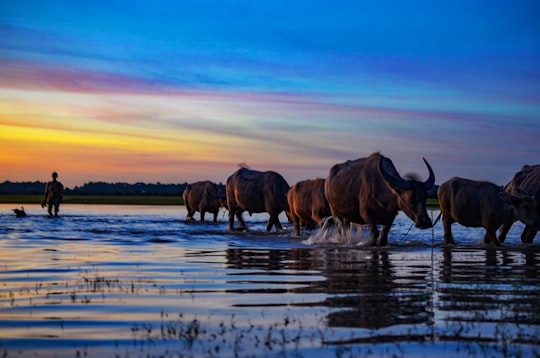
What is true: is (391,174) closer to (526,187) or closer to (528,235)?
(528,235)

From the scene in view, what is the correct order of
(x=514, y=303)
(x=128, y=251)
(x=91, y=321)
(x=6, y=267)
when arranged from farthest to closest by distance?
1. (x=128, y=251)
2. (x=6, y=267)
3. (x=514, y=303)
4. (x=91, y=321)

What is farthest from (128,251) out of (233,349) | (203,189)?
(203,189)

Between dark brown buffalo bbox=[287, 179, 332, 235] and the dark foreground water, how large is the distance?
750 cm

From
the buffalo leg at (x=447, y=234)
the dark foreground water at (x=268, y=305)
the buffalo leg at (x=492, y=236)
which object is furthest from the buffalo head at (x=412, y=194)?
the buffalo leg at (x=447, y=234)

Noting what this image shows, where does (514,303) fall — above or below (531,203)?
below

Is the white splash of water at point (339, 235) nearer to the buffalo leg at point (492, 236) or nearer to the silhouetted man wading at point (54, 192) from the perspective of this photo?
the buffalo leg at point (492, 236)

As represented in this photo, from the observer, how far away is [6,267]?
13234mm

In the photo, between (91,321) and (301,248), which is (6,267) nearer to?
(91,321)

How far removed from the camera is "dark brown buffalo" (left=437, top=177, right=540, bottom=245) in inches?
773

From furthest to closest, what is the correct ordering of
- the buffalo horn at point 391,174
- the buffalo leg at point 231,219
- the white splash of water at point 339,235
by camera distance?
the buffalo leg at point 231,219
the white splash of water at point 339,235
the buffalo horn at point 391,174

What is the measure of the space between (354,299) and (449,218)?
13.2 meters

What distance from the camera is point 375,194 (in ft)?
62.0

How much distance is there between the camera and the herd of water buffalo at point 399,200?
59.4ft

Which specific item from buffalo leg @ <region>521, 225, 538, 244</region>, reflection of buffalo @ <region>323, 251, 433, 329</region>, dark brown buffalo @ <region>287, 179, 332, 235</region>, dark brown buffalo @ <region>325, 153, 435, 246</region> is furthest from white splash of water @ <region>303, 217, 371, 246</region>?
reflection of buffalo @ <region>323, 251, 433, 329</region>
